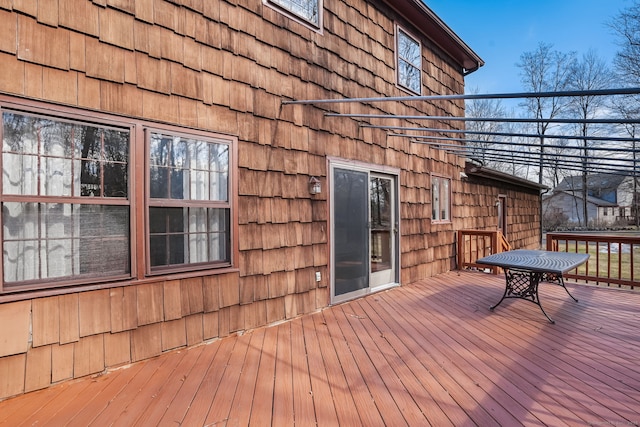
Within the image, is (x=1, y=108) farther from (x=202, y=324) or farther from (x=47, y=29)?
(x=202, y=324)

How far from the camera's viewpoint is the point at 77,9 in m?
2.26

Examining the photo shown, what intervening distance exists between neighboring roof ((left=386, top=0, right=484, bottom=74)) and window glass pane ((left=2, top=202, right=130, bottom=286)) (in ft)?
16.2

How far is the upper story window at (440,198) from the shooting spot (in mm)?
6105

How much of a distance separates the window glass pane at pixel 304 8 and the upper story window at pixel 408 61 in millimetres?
1808

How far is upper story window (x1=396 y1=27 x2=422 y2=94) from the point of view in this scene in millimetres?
5281

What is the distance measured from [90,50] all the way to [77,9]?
0.27 metres

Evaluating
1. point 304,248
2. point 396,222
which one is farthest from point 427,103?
point 304,248

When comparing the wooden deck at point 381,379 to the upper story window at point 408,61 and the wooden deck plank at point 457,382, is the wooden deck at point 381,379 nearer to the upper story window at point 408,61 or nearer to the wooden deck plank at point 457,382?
the wooden deck plank at point 457,382

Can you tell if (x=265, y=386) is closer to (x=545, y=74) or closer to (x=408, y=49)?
(x=408, y=49)

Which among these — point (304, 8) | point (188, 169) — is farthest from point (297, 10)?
point (188, 169)

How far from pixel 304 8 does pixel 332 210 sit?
7.95 ft

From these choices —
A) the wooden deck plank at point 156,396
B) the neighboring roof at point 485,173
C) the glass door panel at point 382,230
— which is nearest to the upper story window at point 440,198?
the neighboring roof at point 485,173

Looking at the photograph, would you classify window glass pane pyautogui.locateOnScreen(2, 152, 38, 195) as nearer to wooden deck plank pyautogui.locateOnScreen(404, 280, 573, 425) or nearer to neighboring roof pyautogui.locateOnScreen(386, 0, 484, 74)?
wooden deck plank pyautogui.locateOnScreen(404, 280, 573, 425)

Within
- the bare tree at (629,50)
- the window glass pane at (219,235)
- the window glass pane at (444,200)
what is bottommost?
the window glass pane at (219,235)
